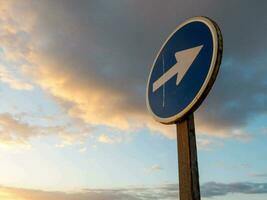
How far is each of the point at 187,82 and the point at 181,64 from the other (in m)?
0.19

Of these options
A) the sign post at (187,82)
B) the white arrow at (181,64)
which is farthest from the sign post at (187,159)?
the white arrow at (181,64)

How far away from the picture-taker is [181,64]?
244cm

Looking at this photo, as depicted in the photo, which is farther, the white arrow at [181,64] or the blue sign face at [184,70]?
the white arrow at [181,64]

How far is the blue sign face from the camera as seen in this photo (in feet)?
7.18

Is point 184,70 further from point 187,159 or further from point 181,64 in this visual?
point 187,159

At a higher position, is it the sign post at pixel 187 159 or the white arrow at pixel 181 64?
the white arrow at pixel 181 64

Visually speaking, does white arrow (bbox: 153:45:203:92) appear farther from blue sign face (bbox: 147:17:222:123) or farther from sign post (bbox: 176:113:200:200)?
sign post (bbox: 176:113:200:200)

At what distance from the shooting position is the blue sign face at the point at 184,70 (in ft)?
7.18

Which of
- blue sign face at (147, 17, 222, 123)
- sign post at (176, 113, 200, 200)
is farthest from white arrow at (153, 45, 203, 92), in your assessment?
sign post at (176, 113, 200, 200)

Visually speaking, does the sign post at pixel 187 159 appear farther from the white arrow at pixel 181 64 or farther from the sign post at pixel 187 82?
the white arrow at pixel 181 64

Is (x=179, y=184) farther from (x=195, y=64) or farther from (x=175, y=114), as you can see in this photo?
(x=195, y=64)

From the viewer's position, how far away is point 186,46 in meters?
2.46

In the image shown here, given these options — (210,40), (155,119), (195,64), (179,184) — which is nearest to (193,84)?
(195,64)

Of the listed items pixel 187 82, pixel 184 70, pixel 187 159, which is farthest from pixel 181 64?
pixel 187 159
